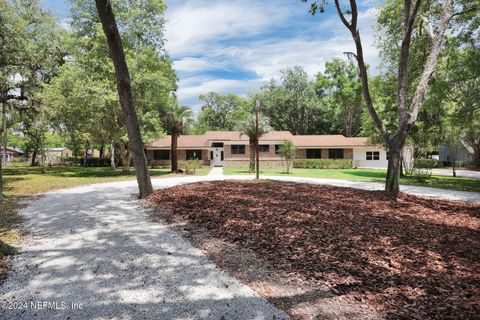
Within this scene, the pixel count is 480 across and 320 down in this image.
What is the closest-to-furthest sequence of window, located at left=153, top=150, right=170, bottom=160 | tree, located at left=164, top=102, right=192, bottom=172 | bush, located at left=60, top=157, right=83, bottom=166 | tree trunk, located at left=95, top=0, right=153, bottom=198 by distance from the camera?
tree trunk, located at left=95, top=0, right=153, bottom=198 < tree, located at left=164, top=102, right=192, bottom=172 < window, located at left=153, top=150, right=170, bottom=160 < bush, located at left=60, top=157, right=83, bottom=166

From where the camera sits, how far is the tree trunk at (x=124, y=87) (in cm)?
1017

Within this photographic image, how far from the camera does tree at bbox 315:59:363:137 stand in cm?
4988

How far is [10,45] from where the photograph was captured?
1698 centimetres

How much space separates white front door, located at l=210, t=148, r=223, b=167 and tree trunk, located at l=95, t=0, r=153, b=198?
28498mm

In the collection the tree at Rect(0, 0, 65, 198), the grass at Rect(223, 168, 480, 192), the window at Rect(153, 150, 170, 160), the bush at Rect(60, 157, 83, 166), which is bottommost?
the grass at Rect(223, 168, 480, 192)

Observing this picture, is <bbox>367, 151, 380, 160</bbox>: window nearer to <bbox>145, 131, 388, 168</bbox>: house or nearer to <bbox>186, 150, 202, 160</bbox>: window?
<bbox>145, 131, 388, 168</bbox>: house

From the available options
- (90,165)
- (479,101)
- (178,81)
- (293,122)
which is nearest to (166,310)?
(479,101)

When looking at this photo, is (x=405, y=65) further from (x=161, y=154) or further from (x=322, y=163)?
(x=161, y=154)

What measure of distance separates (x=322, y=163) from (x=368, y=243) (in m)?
31.7

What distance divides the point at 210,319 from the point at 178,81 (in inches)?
1302

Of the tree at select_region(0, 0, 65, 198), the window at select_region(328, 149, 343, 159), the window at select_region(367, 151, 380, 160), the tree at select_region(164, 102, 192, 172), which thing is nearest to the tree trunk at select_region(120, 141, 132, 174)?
the tree at select_region(164, 102, 192, 172)

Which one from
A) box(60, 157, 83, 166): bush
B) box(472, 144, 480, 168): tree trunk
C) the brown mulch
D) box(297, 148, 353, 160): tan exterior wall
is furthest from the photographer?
box(60, 157, 83, 166): bush

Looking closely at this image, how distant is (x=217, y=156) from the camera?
133 feet

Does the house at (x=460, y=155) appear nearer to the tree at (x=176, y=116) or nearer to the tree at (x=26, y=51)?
the tree at (x=176, y=116)
